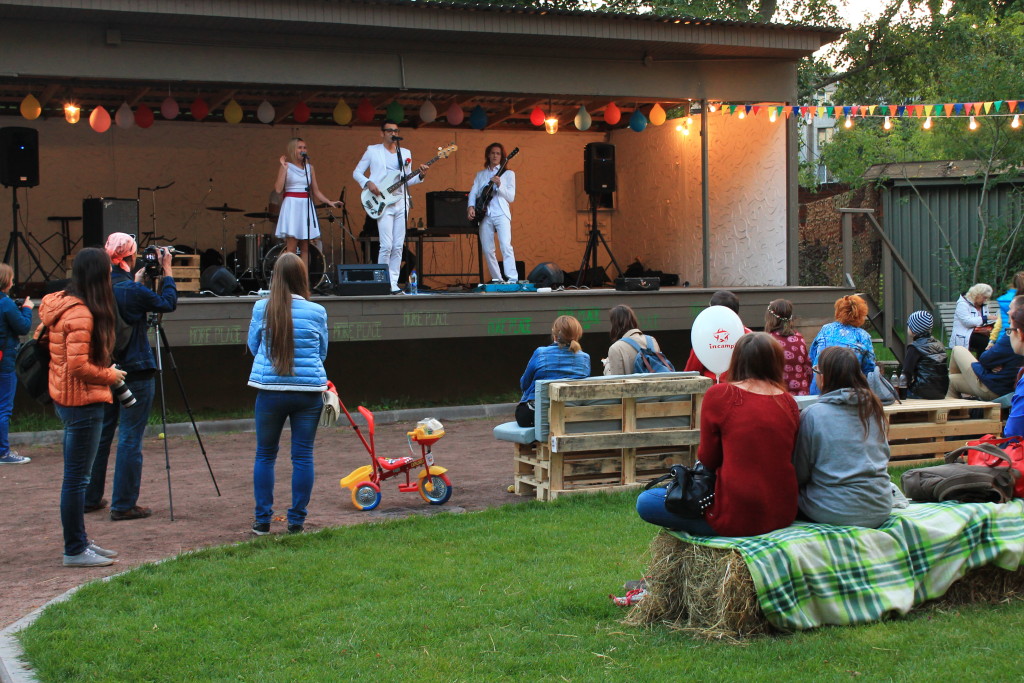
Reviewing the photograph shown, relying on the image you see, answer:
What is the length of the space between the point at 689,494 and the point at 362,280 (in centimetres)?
779

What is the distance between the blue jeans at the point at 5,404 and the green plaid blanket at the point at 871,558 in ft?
22.0

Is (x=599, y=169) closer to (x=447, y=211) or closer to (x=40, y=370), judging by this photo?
(x=447, y=211)

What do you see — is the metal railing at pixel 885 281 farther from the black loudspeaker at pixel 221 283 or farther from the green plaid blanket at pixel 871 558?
the green plaid blanket at pixel 871 558

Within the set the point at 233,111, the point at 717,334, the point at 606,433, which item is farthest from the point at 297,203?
the point at 717,334

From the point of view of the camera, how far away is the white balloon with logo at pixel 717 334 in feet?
22.5

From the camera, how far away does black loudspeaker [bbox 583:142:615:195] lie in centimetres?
1482

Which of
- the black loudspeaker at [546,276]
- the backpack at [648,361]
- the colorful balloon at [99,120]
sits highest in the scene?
the colorful balloon at [99,120]

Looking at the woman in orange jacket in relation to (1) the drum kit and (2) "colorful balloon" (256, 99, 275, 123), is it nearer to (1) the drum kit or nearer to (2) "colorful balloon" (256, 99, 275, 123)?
(1) the drum kit

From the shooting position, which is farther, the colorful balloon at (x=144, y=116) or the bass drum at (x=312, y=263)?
the colorful balloon at (x=144, y=116)

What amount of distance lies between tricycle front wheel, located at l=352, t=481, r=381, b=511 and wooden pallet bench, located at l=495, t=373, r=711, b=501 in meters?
0.99

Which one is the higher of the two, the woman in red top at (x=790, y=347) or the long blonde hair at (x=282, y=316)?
the long blonde hair at (x=282, y=316)

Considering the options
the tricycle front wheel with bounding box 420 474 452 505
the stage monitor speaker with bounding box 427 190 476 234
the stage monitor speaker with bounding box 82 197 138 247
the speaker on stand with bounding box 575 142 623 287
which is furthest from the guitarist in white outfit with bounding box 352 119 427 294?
the tricycle front wheel with bounding box 420 474 452 505

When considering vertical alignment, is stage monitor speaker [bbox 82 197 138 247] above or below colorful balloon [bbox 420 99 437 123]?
below

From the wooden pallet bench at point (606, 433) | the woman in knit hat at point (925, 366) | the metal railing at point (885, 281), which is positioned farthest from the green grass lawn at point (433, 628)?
the metal railing at point (885, 281)
